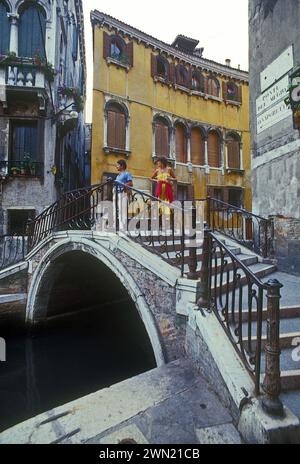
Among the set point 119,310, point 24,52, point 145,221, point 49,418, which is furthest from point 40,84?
point 49,418

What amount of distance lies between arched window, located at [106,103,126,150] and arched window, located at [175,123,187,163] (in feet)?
11.0

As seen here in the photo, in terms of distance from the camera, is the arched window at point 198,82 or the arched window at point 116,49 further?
the arched window at point 198,82

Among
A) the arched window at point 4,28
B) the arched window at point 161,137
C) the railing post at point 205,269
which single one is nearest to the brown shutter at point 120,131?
the arched window at point 161,137

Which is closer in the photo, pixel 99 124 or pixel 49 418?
pixel 49 418

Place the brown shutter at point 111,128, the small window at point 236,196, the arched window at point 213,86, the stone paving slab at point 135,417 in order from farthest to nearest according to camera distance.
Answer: the small window at point 236,196
the arched window at point 213,86
the brown shutter at point 111,128
the stone paving slab at point 135,417

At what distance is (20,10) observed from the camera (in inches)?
415

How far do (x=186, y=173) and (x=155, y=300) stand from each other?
1164 centimetres

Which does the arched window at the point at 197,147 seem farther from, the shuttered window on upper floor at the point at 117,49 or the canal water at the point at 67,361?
the canal water at the point at 67,361

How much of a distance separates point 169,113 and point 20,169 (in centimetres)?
836

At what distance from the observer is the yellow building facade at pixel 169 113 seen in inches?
487

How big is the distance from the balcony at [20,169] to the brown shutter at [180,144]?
300 inches

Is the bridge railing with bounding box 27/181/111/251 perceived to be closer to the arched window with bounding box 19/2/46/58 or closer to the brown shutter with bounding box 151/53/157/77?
the arched window with bounding box 19/2/46/58

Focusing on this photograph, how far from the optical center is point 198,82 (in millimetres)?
15398

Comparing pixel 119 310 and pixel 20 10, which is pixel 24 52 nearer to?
pixel 20 10
